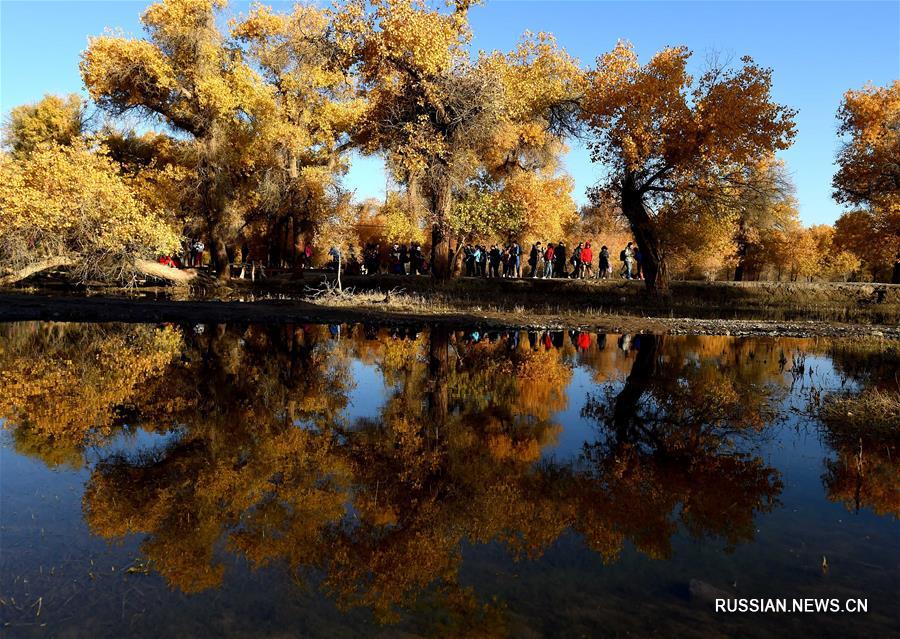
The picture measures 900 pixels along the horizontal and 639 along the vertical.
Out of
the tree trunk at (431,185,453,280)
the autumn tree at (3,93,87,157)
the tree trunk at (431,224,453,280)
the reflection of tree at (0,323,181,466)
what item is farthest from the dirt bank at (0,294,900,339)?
the autumn tree at (3,93,87,157)

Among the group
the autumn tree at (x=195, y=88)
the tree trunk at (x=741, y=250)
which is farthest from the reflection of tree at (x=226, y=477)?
the tree trunk at (x=741, y=250)

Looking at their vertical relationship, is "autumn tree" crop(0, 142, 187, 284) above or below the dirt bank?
above

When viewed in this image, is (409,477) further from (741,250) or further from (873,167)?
(741,250)

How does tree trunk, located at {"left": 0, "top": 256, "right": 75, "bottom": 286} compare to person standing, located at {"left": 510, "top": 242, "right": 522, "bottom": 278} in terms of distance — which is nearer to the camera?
tree trunk, located at {"left": 0, "top": 256, "right": 75, "bottom": 286}

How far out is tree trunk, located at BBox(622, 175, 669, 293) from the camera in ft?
92.8

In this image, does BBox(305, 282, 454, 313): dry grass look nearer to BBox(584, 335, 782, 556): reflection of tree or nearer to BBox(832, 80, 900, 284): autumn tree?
BBox(584, 335, 782, 556): reflection of tree

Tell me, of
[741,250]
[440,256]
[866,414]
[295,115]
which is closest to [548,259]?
[440,256]

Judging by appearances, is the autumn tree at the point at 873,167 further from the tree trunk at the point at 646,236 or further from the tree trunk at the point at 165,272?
the tree trunk at the point at 165,272

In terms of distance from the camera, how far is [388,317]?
21.2m

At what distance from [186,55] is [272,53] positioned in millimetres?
4363

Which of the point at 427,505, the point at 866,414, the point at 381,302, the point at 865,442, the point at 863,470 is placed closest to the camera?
the point at 427,505

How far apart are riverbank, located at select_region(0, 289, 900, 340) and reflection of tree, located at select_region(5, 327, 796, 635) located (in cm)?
866

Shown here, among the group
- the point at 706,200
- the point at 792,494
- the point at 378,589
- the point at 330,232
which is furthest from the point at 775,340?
the point at 330,232

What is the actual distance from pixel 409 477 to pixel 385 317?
14.9 m
